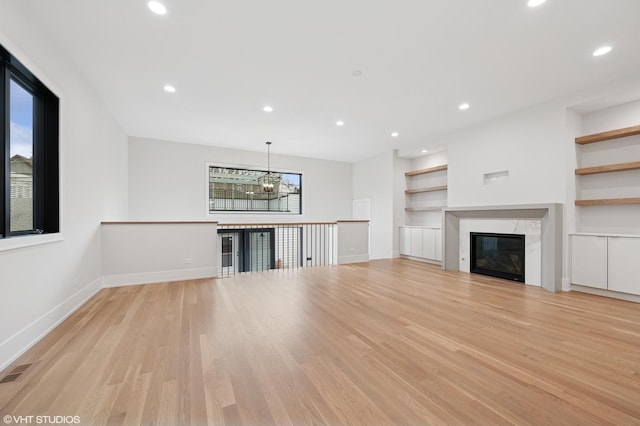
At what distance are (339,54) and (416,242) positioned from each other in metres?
5.33

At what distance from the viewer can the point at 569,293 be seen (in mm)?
4055

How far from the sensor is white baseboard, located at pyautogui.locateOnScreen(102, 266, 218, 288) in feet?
14.3

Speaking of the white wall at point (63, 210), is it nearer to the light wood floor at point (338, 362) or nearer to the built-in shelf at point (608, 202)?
the light wood floor at point (338, 362)

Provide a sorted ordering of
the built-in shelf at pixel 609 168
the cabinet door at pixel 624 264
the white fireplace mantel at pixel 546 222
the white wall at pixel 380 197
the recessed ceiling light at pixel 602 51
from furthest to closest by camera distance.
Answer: the white wall at pixel 380 197
the white fireplace mantel at pixel 546 222
the built-in shelf at pixel 609 168
the cabinet door at pixel 624 264
the recessed ceiling light at pixel 602 51

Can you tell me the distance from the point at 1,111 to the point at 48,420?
2.42 meters

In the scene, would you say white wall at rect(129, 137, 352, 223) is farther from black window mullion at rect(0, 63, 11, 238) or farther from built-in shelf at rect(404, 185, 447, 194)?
black window mullion at rect(0, 63, 11, 238)

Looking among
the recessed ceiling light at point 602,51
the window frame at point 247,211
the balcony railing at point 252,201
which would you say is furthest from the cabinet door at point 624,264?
the balcony railing at point 252,201

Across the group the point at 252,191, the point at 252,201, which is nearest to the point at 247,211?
the point at 252,201

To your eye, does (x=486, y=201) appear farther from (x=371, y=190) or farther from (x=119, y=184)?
(x=119, y=184)

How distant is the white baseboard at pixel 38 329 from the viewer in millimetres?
2047

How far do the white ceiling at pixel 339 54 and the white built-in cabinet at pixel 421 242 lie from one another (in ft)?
9.34

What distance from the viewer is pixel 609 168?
3963 mm

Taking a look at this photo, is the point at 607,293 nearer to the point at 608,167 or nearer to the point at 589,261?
the point at 589,261

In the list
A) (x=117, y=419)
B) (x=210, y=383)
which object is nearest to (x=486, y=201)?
(x=210, y=383)
